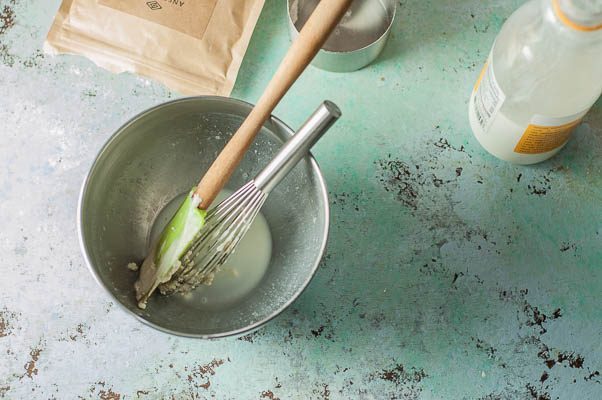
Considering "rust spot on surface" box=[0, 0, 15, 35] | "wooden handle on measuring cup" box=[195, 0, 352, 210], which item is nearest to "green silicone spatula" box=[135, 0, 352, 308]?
"wooden handle on measuring cup" box=[195, 0, 352, 210]

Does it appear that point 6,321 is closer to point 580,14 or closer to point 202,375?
point 202,375

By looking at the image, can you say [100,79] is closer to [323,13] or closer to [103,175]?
[103,175]

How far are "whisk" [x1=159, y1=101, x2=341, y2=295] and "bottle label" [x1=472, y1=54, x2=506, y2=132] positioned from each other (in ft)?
0.72

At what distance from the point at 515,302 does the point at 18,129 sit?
0.67m

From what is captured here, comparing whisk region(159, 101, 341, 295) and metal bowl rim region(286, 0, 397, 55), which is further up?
metal bowl rim region(286, 0, 397, 55)

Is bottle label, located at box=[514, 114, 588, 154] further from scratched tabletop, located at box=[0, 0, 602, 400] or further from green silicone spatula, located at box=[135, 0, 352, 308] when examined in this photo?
green silicone spatula, located at box=[135, 0, 352, 308]

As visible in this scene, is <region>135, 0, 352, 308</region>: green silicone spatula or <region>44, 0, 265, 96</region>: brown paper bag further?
<region>44, 0, 265, 96</region>: brown paper bag

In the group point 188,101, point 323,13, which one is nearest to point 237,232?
point 188,101

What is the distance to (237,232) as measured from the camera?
77 cm

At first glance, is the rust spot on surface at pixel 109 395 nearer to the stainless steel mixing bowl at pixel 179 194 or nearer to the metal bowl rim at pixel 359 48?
the stainless steel mixing bowl at pixel 179 194

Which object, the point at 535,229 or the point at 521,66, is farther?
the point at 535,229

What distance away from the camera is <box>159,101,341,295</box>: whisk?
27.1 inches

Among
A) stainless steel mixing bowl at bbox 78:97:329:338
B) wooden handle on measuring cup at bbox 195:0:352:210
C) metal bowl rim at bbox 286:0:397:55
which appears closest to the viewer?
wooden handle on measuring cup at bbox 195:0:352:210

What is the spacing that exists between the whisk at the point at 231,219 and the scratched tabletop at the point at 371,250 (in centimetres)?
9
